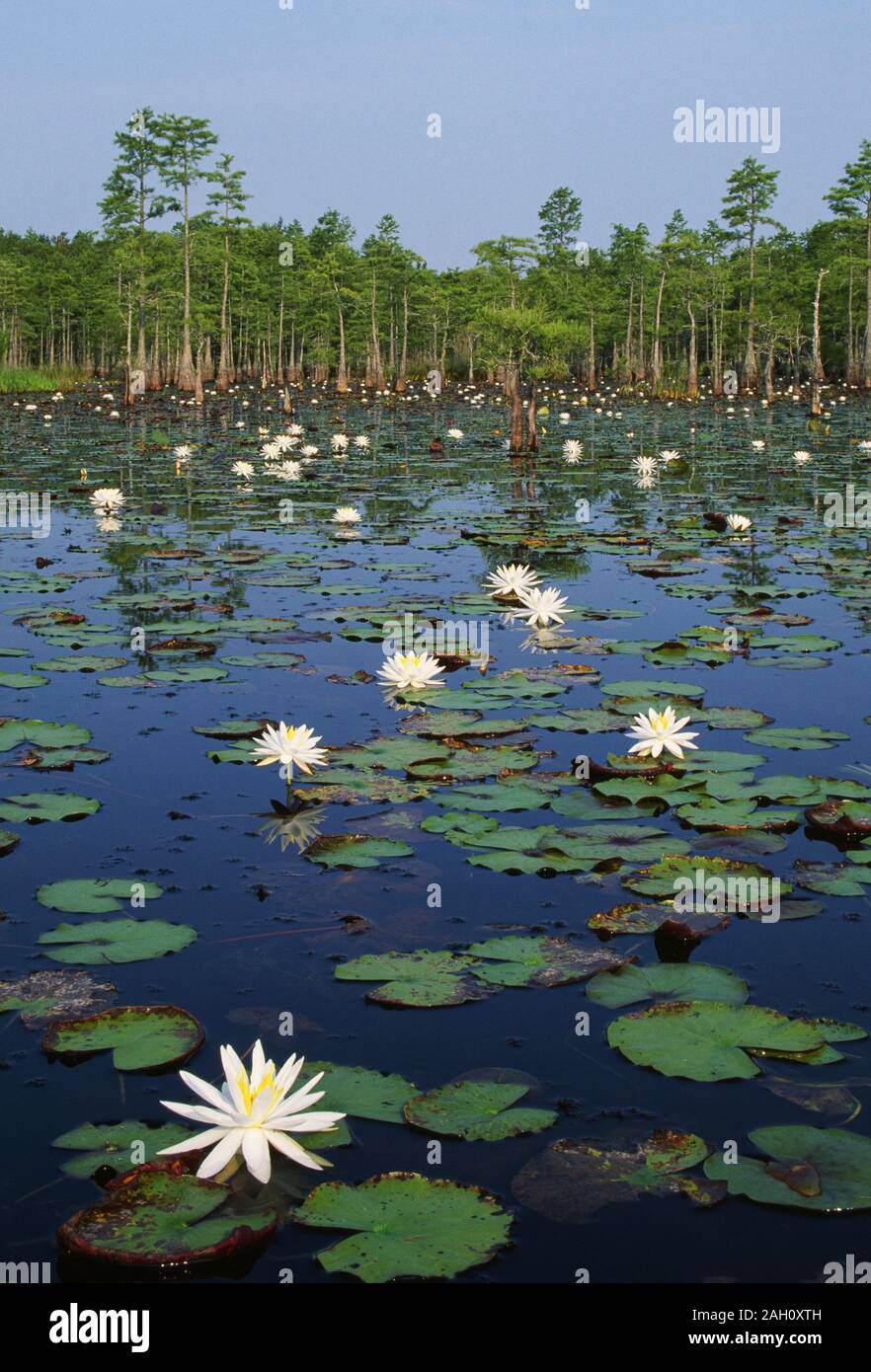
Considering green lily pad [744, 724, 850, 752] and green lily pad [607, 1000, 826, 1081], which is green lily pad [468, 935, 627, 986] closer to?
green lily pad [607, 1000, 826, 1081]

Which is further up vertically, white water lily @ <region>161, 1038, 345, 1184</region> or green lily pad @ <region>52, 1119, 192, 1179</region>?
white water lily @ <region>161, 1038, 345, 1184</region>

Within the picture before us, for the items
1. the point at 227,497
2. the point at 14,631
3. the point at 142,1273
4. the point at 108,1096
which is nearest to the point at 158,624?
the point at 14,631

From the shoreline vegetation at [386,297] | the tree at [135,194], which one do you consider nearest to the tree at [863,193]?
the shoreline vegetation at [386,297]

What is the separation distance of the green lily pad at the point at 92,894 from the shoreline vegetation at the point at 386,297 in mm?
35903

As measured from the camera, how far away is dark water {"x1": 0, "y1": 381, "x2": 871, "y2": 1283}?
2029mm

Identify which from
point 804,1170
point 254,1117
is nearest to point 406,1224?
point 254,1117

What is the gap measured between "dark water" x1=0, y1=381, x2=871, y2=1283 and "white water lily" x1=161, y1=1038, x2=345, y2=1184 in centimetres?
14

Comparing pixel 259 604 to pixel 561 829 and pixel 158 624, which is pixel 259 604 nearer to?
pixel 158 624

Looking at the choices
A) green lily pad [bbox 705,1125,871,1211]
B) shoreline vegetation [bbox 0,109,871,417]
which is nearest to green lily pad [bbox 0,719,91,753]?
green lily pad [bbox 705,1125,871,1211]

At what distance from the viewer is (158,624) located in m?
6.66

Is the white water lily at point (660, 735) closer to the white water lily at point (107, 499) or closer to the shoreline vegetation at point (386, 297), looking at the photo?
the white water lily at point (107, 499)

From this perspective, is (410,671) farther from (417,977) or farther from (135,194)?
(135,194)

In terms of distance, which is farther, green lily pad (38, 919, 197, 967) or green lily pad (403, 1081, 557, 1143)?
green lily pad (38, 919, 197, 967)

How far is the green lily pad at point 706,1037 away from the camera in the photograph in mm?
2451
